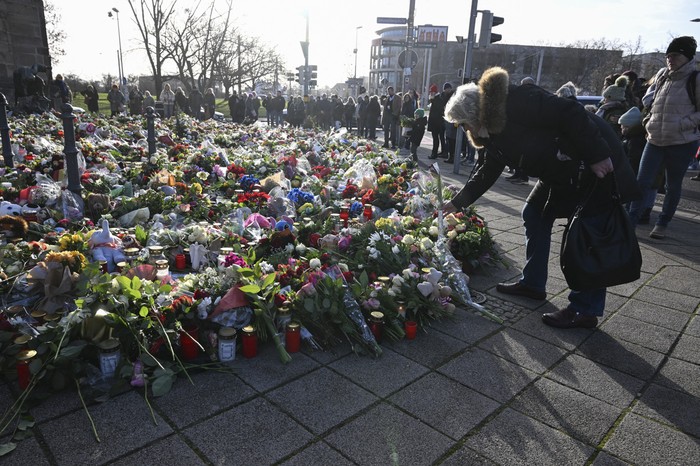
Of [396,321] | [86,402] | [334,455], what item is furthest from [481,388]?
[86,402]

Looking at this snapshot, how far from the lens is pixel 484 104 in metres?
3.00

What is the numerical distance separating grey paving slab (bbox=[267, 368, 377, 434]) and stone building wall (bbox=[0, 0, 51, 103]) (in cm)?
1879

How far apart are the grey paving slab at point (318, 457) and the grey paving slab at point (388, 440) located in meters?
0.04

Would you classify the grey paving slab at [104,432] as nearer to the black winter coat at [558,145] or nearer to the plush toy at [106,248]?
the plush toy at [106,248]

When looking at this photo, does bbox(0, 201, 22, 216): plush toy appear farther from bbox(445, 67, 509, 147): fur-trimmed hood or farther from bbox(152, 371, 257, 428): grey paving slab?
bbox(445, 67, 509, 147): fur-trimmed hood

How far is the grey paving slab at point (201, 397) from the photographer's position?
2.29m

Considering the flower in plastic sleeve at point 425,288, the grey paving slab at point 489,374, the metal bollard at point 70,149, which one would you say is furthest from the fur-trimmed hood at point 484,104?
the metal bollard at point 70,149

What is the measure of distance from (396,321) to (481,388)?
2.40ft

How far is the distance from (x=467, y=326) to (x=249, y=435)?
1.74 metres

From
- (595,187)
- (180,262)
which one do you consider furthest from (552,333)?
(180,262)

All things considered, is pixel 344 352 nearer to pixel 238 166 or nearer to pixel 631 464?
pixel 631 464

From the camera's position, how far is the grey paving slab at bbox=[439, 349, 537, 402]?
2.57m

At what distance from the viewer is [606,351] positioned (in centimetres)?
302

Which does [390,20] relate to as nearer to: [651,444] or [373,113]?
[373,113]
